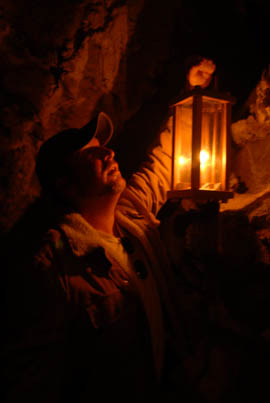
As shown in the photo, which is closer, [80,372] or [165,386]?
[80,372]

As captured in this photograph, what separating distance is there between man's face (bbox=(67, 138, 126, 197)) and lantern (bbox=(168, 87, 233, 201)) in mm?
416

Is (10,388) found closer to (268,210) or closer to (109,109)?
(268,210)

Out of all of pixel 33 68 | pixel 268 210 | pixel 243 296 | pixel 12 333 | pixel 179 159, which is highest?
pixel 33 68

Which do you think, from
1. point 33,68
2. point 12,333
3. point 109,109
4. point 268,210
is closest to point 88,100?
point 109,109

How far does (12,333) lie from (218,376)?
1313 mm

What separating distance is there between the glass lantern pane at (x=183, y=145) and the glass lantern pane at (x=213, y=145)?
94mm

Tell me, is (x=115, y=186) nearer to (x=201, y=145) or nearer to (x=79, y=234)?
(x=79, y=234)

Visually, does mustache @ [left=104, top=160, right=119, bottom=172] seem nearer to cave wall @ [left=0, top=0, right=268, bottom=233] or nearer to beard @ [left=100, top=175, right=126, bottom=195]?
beard @ [left=100, top=175, right=126, bottom=195]

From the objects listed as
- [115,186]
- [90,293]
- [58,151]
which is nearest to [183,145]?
[115,186]

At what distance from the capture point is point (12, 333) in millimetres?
2012

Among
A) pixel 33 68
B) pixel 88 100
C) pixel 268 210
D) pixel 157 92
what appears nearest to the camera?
pixel 268 210

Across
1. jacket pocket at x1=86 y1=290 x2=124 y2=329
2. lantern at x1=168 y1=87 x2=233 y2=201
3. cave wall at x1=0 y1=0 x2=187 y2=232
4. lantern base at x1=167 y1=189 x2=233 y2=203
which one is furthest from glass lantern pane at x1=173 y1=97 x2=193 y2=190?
cave wall at x1=0 y1=0 x2=187 y2=232

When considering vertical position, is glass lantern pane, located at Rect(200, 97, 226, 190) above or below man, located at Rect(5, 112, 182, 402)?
above

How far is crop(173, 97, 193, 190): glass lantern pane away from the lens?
2.40m
